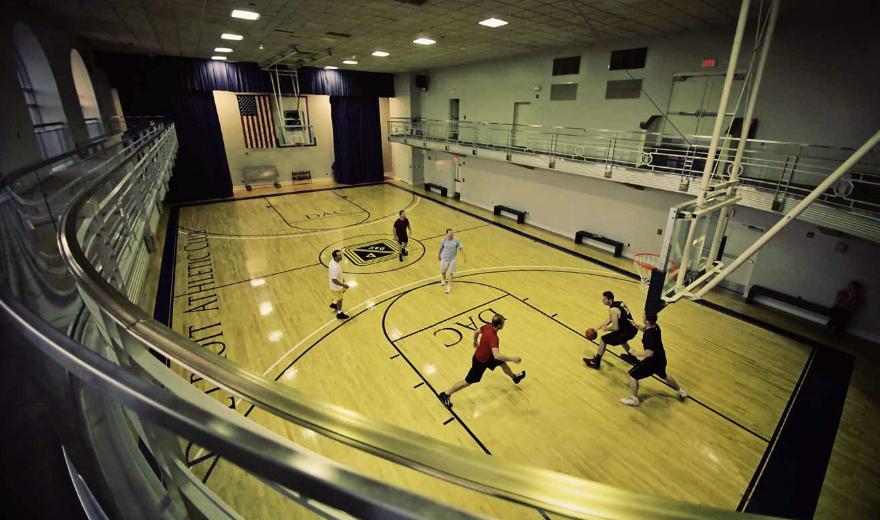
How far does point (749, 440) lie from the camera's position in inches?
223

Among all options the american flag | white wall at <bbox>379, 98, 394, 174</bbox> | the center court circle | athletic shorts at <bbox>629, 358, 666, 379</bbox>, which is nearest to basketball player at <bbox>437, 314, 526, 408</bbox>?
athletic shorts at <bbox>629, 358, 666, 379</bbox>

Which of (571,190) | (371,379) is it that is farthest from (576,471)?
(571,190)

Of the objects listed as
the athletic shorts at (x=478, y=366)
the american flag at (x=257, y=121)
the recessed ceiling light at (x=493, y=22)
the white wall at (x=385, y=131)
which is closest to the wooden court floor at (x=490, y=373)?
the athletic shorts at (x=478, y=366)

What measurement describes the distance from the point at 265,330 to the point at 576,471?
6356 millimetres

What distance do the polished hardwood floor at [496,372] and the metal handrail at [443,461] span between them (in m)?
2.83

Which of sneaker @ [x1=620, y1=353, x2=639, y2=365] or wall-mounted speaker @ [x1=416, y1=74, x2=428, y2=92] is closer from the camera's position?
sneaker @ [x1=620, y1=353, x2=639, y2=365]

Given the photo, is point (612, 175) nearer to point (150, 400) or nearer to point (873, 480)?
point (873, 480)

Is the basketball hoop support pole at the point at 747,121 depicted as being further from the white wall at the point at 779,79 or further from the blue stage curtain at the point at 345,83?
the blue stage curtain at the point at 345,83

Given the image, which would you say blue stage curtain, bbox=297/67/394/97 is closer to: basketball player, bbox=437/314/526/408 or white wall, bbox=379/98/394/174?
white wall, bbox=379/98/394/174

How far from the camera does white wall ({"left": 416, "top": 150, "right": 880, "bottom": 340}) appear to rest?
8195mm

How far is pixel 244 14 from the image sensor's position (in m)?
8.75

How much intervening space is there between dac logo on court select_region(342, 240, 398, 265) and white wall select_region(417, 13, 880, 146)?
23.9ft

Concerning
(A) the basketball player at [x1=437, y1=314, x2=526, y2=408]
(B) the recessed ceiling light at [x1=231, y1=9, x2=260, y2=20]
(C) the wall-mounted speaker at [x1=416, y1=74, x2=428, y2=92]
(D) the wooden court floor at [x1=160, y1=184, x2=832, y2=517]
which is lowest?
(D) the wooden court floor at [x1=160, y1=184, x2=832, y2=517]

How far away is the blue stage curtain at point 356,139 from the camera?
22156mm
